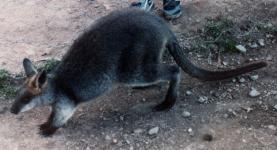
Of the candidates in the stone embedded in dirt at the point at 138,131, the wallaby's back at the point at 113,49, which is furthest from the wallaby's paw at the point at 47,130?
the stone embedded in dirt at the point at 138,131

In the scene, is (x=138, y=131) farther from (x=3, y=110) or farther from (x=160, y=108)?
(x=3, y=110)

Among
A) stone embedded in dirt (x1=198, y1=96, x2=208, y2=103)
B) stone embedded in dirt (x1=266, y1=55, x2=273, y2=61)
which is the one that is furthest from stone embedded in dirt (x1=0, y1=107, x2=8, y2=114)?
stone embedded in dirt (x1=266, y1=55, x2=273, y2=61)

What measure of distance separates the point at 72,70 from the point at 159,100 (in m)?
1.11

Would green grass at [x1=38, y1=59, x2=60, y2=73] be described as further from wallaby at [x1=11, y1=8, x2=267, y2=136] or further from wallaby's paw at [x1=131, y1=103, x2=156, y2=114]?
wallaby's paw at [x1=131, y1=103, x2=156, y2=114]

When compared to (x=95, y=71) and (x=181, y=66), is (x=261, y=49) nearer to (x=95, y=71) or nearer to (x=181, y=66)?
(x=181, y=66)

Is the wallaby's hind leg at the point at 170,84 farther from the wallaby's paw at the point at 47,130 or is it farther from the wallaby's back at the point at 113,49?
the wallaby's paw at the point at 47,130

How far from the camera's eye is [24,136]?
5.39 m

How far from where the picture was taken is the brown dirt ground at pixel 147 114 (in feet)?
17.2

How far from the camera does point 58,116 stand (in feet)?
17.5

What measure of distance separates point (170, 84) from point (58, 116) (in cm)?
125

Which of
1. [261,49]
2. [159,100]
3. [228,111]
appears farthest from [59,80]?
[261,49]

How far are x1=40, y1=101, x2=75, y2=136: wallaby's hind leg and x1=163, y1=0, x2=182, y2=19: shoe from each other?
2.11 meters

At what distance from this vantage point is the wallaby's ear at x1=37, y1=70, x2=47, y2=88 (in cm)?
489

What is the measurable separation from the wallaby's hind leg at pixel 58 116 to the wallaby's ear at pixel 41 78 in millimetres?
348
